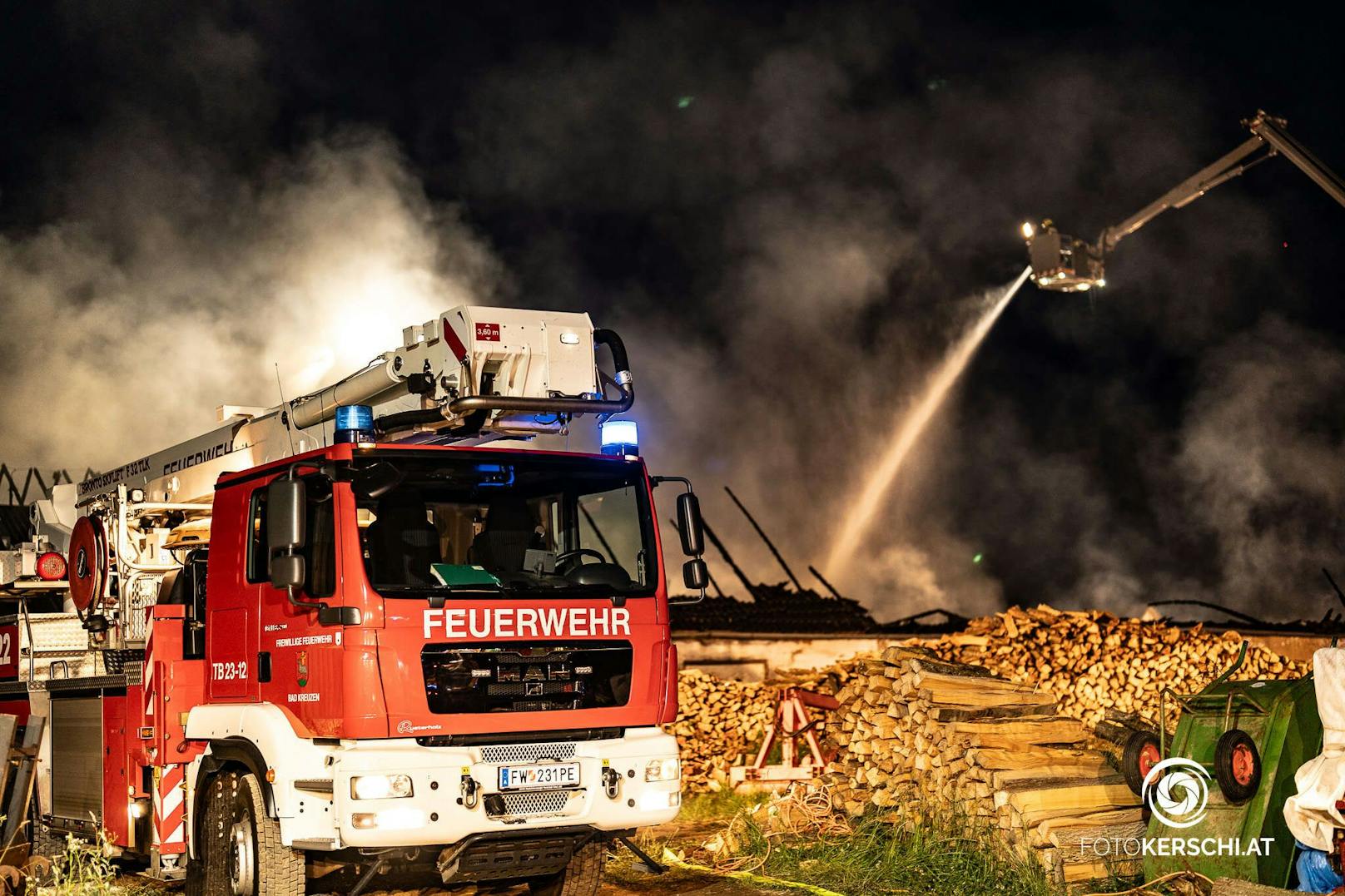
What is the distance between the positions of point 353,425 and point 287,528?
0.70 meters

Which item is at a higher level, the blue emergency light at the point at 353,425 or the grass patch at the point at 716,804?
the blue emergency light at the point at 353,425

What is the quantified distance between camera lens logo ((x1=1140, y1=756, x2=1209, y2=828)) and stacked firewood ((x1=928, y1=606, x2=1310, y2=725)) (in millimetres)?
4008

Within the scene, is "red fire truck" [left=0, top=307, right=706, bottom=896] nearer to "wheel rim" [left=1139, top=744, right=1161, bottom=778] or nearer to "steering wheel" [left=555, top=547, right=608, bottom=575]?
"steering wheel" [left=555, top=547, right=608, bottom=575]

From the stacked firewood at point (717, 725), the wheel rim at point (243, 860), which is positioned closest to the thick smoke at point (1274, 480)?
the stacked firewood at point (717, 725)

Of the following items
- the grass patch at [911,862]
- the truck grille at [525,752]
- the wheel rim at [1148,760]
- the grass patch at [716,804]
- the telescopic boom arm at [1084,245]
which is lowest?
the grass patch at [911,862]

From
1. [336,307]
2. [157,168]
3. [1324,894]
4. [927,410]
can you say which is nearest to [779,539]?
[927,410]

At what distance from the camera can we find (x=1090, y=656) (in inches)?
507

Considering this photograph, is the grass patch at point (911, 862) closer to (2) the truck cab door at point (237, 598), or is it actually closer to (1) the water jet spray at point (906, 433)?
(2) the truck cab door at point (237, 598)

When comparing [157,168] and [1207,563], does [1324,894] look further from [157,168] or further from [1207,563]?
[157,168]

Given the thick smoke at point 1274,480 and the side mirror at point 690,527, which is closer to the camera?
the side mirror at point 690,527

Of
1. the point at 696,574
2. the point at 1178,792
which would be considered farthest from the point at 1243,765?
the point at 696,574

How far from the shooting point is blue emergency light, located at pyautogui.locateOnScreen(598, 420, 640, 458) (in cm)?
802

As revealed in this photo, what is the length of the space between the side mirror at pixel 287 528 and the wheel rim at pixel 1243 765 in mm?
5292

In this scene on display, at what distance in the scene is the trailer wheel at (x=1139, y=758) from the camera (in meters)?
→ 8.80
